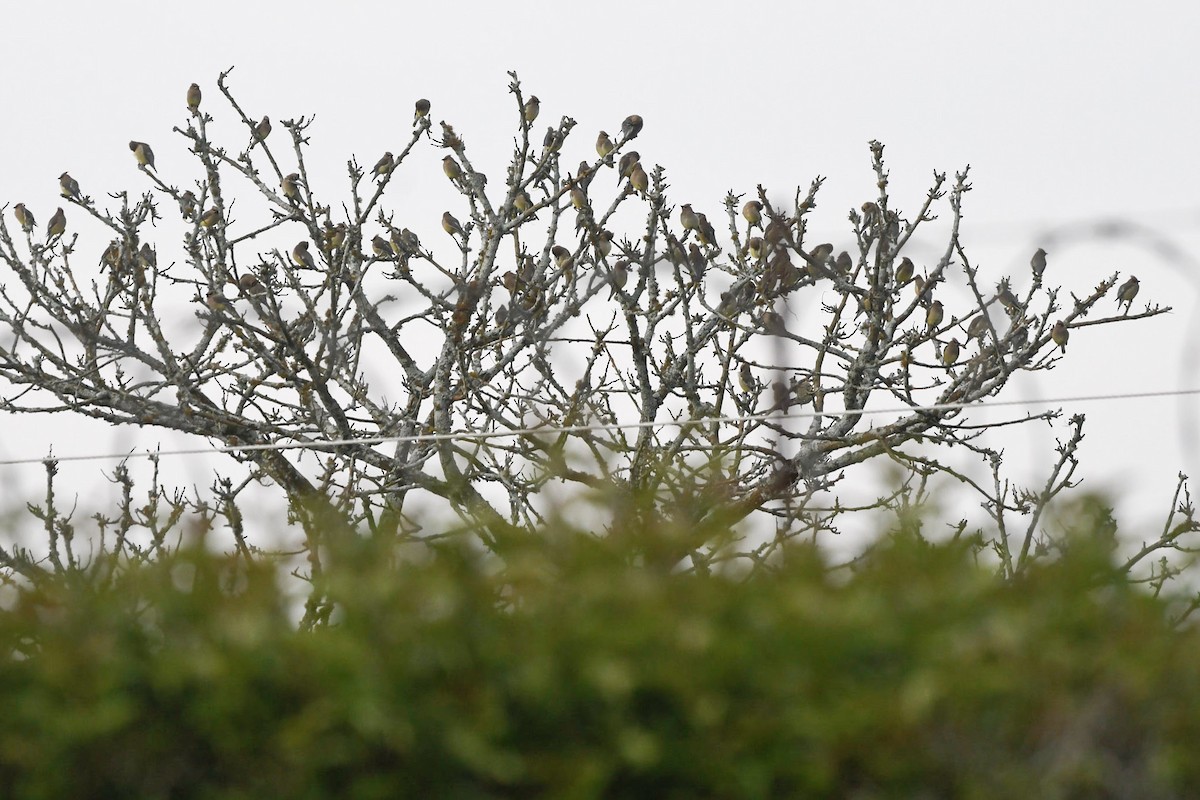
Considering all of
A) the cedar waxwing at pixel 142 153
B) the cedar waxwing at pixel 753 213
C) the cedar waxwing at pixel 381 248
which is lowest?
the cedar waxwing at pixel 753 213

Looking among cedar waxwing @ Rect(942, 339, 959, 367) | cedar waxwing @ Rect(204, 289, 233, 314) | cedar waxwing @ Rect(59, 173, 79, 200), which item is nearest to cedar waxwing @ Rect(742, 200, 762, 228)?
cedar waxwing @ Rect(942, 339, 959, 367)

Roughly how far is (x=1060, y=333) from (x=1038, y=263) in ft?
1.10

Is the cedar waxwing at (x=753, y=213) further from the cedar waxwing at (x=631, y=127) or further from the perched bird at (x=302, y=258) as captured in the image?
the perched bird at (x=302, y=258)

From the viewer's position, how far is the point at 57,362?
665cm

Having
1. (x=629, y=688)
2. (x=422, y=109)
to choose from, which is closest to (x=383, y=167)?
(x=422, y=109)

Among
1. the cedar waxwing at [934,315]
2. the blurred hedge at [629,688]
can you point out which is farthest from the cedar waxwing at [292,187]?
the blurred hedge at [629,688]

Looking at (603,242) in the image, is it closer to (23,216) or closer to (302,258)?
(302,258)

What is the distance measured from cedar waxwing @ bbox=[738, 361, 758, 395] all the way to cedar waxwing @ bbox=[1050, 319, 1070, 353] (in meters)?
1.40

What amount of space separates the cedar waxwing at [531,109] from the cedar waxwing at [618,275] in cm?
90

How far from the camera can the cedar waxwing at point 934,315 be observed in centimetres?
645

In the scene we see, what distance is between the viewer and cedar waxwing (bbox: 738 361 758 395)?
6.62 metres

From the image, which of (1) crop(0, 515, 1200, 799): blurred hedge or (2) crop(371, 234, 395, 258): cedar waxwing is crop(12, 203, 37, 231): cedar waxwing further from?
(1) crop(0, 515, 1200, 799): blurred hedge

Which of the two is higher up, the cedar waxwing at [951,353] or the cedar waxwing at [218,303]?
the cedar waxwing at [218,303]

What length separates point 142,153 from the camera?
7.00 meters
